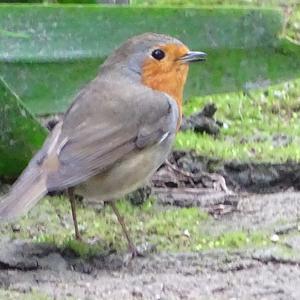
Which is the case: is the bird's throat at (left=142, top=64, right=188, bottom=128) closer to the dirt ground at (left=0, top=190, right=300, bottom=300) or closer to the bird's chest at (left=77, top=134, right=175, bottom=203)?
the bird's chest at (left=77, top=134, right=175, bottom=203)

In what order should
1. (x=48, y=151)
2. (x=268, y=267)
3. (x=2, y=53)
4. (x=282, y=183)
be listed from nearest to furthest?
(x=268, y=267)
(x=48, y=151)
(x=2, y=53)
(x=282, y=183)

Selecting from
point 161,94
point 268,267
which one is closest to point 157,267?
point 268,267

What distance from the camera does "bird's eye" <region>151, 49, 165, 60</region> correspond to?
16.8ft

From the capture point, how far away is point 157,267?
4.34 meters

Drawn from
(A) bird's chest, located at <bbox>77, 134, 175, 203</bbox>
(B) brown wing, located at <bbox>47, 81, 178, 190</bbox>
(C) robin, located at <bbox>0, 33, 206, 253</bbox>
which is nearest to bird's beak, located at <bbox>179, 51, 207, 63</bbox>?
(C) robin, located at <bbox>0, 33, 206, 253</bbox>

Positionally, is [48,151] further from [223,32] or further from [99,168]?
[223,32]

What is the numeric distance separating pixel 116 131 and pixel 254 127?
47.7 inches

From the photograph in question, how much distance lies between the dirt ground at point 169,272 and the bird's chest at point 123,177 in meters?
0.24

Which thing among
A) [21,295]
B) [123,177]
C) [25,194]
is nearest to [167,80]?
[123,177]

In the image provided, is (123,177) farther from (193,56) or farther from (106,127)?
(193,56)

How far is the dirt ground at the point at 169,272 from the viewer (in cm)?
397

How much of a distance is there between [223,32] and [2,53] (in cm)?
81

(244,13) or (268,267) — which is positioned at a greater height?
(244,13)

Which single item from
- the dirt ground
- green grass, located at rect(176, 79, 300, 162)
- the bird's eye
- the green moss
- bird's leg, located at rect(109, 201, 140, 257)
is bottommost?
green grass, located at rect(176, 79, 300, 162)
